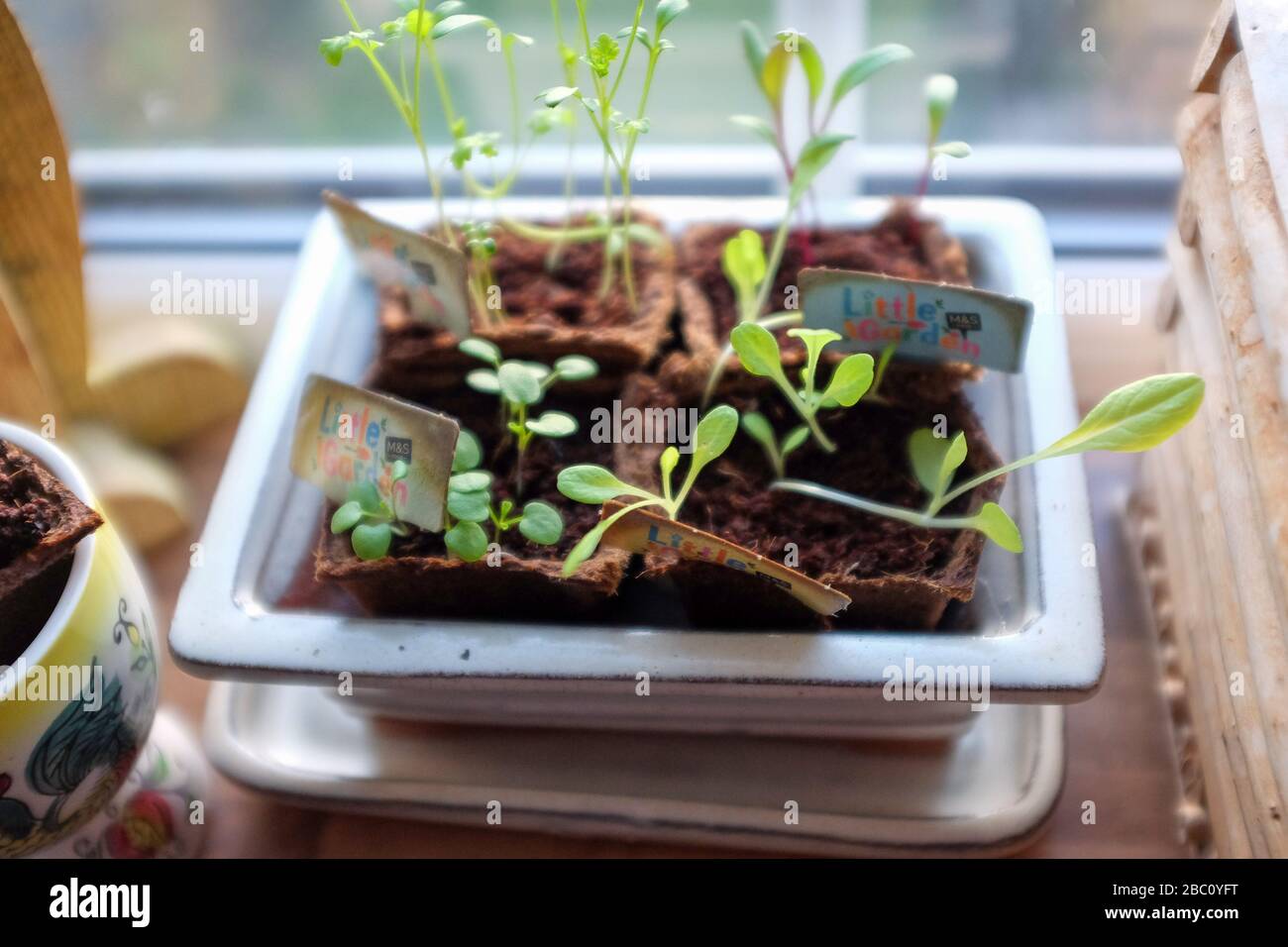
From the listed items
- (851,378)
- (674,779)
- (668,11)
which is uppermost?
(668,11)

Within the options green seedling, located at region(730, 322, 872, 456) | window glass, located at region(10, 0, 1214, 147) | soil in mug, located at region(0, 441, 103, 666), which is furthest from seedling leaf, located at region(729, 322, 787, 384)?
window glass, located at region(10, 0, 1214, 147)

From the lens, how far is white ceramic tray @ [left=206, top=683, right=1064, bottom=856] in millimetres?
796

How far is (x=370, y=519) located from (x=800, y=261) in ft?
1.38

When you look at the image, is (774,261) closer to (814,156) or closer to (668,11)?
(814,156)

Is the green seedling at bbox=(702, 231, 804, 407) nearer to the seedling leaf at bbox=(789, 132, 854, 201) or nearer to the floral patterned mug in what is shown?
the seedling leaf at bbox=(789, 132, 854, 201)

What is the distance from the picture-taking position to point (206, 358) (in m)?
1.08

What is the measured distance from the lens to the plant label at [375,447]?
2.32ft

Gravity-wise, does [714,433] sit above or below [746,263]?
below

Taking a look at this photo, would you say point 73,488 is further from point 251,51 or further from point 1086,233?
point 1086,233

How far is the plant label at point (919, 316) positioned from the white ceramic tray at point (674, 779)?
280 mm

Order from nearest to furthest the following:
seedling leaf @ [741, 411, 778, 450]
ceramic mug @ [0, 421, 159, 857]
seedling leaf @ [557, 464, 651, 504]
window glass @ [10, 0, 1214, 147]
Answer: ceramic mug @ [0, 421, 159, 857], seedling leaf @ [557, 464, 651, 504], seedling leaf @ [741, 411, 778, 450], window glass @ [10, 0, 1214, 147]

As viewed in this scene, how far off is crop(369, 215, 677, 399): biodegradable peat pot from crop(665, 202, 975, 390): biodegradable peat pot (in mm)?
21

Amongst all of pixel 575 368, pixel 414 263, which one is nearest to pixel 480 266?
pixel 414 263

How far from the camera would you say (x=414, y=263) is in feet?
2.82
